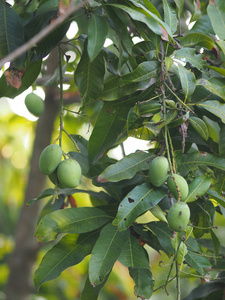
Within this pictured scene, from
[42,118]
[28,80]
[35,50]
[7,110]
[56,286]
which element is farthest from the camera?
[7,110]

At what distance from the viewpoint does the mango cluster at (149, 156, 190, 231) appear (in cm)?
71

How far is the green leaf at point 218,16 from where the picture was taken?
99 cm

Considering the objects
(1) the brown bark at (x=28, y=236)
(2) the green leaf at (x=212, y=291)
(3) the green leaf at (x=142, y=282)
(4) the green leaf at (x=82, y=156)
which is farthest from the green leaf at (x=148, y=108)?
(1) the brown bark at (x=28, y=236)

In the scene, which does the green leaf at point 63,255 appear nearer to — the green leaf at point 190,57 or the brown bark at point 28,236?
the green leaf at point 190,57

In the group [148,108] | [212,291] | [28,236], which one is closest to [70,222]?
[148,108]

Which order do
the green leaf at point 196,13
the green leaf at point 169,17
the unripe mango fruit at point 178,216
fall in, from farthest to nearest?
the green leaf at point 196,13 < the green leaf at point 169,17 < the unripe mango fruit at point 178,216

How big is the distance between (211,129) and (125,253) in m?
0.46

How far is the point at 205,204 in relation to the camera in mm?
932

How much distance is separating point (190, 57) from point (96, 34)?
211 millimetres

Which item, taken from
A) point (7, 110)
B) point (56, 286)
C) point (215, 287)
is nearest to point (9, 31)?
point (215, 287)

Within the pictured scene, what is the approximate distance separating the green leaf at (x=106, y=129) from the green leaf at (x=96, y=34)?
189 mm

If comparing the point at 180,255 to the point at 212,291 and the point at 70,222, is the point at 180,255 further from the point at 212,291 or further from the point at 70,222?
the point at 212,291

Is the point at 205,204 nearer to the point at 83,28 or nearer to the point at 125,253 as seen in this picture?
the point at 125,253

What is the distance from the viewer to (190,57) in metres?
0.87
